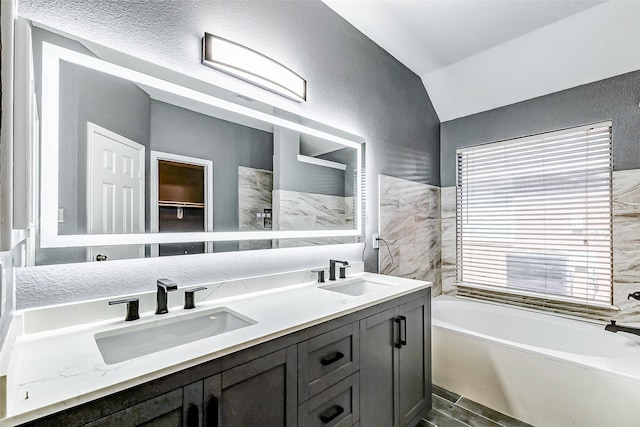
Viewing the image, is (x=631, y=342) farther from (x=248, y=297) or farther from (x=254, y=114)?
(x=254, y=114)

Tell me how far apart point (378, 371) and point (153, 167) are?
1.40 metres

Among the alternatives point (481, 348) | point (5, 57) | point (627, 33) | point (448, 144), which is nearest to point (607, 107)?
point (627, 33)

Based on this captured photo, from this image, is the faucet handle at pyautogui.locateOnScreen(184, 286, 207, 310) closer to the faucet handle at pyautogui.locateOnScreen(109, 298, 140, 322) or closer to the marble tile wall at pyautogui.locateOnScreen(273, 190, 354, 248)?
the faucet handle at pyautogui.locateOnScreen(109, 298, 140, 322)

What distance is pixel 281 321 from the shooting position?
1.13 meters

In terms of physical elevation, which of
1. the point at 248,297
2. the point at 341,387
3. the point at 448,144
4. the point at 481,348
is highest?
→ the point at 448,144

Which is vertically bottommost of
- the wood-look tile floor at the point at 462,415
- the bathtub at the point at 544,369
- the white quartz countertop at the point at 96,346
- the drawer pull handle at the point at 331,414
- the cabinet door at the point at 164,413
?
the wood-look tile floor at the point at 462,415

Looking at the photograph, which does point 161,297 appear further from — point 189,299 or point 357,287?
point 357,287

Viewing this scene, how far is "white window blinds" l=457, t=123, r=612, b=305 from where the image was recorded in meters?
2.45

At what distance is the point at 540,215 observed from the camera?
2.73 meters

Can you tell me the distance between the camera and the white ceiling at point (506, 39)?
6.81 feet

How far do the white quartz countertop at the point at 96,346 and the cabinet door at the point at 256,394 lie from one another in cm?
8

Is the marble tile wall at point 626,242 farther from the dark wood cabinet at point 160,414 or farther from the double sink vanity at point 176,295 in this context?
the dark wood cabinet at point 160,414

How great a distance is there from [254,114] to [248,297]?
3.17ft

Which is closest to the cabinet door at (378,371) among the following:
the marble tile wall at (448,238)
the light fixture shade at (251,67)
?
the light fixture shade at (251,67)
